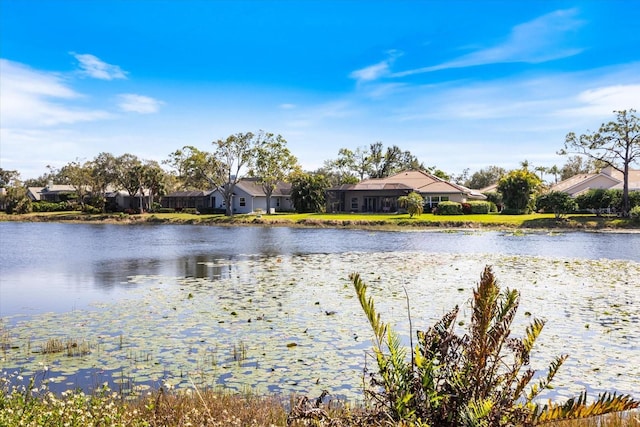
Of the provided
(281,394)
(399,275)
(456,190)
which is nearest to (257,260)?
(399,275)

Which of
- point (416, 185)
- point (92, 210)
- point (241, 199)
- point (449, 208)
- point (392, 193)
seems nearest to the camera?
point (449, 208)

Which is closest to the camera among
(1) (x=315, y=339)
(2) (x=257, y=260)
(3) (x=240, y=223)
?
(1) (x=315, y=339)

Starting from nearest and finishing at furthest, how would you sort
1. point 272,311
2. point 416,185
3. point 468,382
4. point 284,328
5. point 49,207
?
point 468,382 → point 284,328 → point 272,311 → point 416,185 → point 49,207

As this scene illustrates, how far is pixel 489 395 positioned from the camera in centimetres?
525

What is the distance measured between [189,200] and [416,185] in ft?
134

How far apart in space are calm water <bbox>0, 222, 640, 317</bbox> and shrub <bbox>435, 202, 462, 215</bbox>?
15.3m

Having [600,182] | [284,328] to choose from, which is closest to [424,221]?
[600,182]

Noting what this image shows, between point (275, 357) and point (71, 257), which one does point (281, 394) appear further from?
point (71, 257)

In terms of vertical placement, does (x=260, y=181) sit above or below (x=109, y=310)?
above

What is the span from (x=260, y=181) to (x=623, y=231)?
1835 inches

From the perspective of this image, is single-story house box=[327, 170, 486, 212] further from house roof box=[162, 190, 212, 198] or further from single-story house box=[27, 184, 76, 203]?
single-story house box=[27, 184, 76, 203]

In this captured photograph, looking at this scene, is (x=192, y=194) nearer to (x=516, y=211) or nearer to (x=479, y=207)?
(x=479, y=207)

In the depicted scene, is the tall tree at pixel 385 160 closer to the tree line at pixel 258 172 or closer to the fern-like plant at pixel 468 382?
the tree line at pixel 258 172

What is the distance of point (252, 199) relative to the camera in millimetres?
85750
